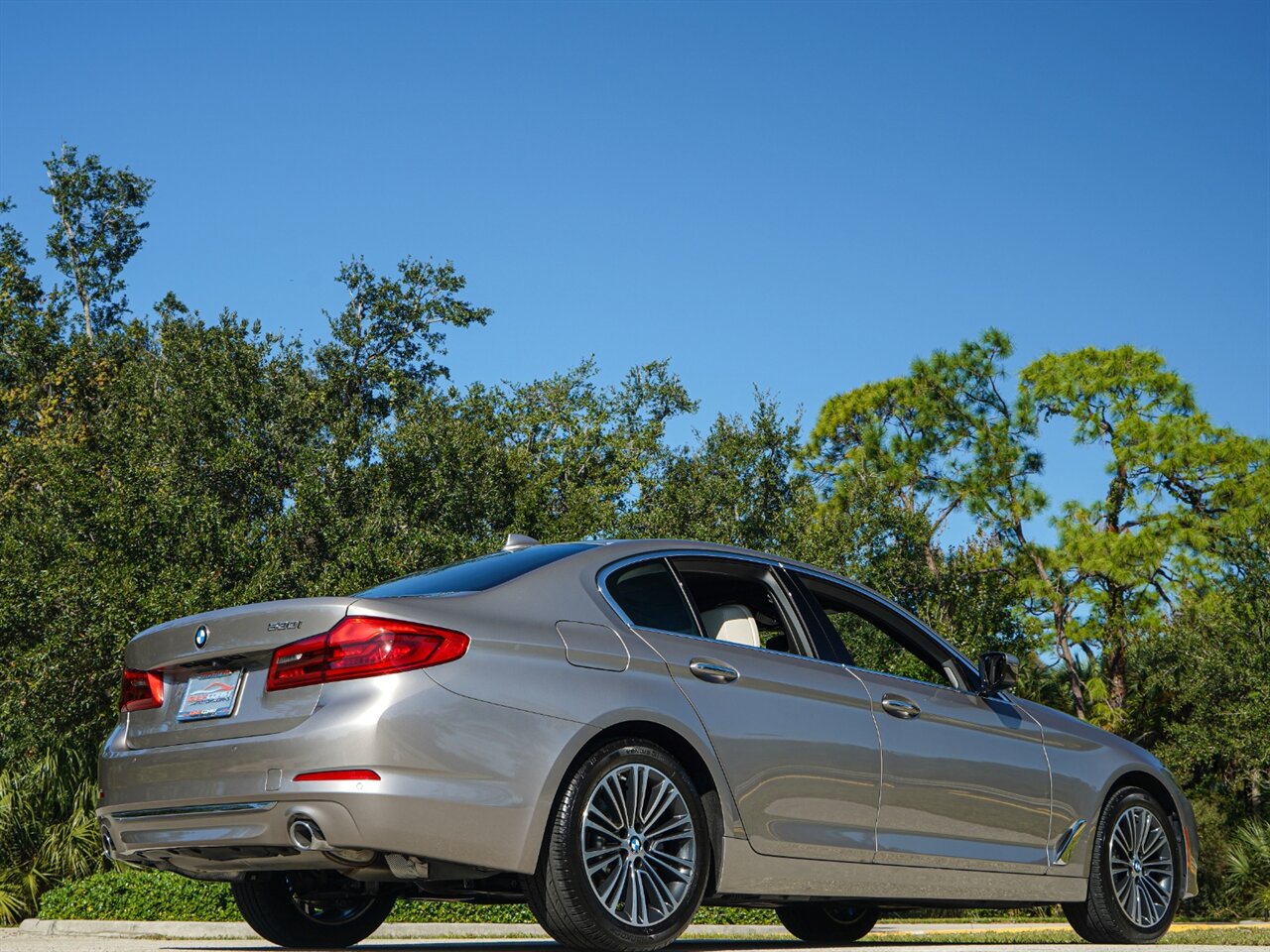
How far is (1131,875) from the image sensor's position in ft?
24.6

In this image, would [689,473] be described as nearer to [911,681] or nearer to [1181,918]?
[1181,918]

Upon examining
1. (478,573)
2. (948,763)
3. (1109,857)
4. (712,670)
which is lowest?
(1109,857)

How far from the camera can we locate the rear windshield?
560cm

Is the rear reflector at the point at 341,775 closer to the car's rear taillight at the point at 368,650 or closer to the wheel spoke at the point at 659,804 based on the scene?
the car's rear taillight at the point at 368,650

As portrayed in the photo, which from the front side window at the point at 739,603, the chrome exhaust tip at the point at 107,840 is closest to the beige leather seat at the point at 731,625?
the front side window at the point at 739,603

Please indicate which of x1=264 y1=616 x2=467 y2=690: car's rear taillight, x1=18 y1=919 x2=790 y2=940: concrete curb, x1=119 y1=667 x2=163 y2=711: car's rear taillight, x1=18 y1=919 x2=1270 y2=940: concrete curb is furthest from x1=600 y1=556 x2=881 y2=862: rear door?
x1=18 y1=919 x2=790 y2=940: concrete curb

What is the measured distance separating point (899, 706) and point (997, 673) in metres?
0.84

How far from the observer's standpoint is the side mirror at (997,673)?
6.98 m

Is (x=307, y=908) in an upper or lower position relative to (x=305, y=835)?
lower

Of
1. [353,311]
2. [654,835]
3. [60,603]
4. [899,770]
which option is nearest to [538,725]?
[654,835]

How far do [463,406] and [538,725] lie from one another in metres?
26.5

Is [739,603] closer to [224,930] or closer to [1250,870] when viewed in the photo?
[224,930]

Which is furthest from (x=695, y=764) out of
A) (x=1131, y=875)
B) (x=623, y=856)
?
(x=1131, y=875)

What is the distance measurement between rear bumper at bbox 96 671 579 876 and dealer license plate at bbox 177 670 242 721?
15cm
